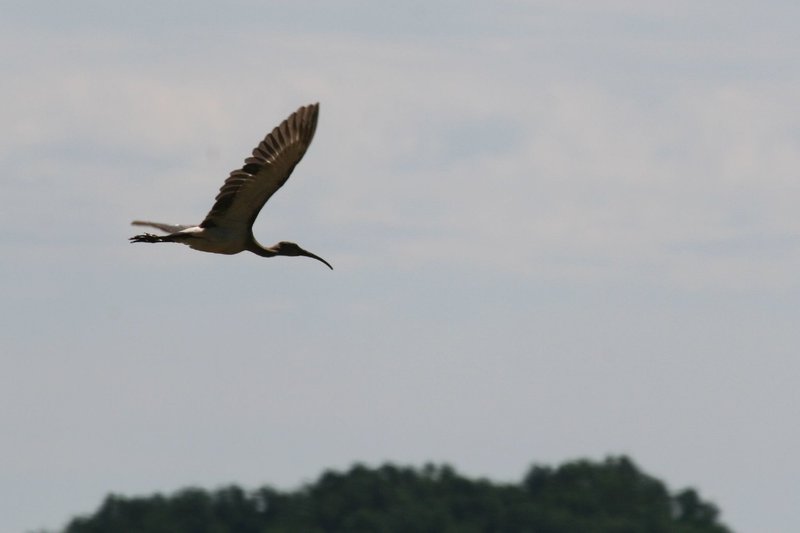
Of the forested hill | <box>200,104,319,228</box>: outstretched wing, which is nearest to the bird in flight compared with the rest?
<box>200,104,319,228</box>: outstretched wing

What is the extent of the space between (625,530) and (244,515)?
22.3m

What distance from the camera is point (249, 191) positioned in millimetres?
38938

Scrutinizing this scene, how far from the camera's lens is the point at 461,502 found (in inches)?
5404

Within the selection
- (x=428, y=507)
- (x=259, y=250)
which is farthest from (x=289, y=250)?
(x=428, y=507)

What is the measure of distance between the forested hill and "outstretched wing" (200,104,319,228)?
94.1 m

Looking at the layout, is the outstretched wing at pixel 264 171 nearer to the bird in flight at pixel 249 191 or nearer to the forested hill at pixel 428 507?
the bird in flight at pixel 249 191

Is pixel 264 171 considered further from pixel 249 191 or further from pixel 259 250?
pixel 259 250

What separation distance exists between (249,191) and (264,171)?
0.59 m

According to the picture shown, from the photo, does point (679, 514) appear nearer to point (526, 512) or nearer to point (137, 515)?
point (526, 512)

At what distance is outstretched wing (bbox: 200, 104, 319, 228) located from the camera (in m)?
38.3

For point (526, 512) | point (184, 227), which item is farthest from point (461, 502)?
point (184, 227)

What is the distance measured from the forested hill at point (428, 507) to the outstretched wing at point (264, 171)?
309 ft

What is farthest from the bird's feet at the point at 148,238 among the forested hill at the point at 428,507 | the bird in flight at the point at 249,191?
the forested hill at the point at 428,507

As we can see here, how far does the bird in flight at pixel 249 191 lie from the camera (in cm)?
3828
